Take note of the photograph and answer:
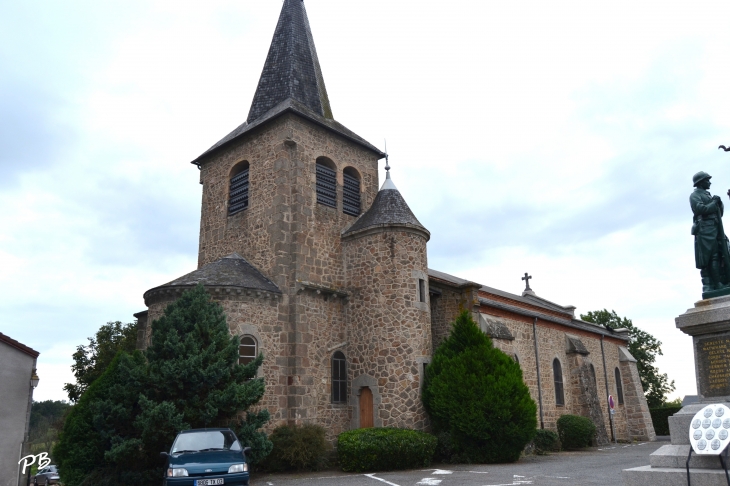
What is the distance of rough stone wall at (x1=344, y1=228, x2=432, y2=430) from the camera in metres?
17.9

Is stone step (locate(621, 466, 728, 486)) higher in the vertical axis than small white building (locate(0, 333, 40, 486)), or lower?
lower

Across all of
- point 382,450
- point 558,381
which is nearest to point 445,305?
point 382,450

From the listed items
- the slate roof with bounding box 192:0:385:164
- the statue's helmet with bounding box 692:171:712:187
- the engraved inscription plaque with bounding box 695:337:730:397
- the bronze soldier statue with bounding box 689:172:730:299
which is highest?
the slate roof with bounding box 192:0:385:164

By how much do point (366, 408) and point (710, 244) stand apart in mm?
11970

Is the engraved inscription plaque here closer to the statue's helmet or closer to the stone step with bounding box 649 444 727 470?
the stone step with bounding box 649 444 727 470

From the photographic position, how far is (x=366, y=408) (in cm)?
1855

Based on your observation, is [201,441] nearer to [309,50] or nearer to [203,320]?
[203,320]

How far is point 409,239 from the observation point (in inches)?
762

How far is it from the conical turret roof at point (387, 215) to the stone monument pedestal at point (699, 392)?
1108 centimetres

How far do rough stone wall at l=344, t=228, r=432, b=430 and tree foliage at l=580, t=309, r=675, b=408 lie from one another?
118ft

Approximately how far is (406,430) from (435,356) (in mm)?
2731

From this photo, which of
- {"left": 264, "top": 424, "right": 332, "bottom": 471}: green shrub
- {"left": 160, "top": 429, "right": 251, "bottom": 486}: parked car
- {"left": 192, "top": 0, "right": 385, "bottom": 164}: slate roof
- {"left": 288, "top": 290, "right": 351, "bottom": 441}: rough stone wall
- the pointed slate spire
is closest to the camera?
{"left": 160, "top": 429, "right": 251, "bottom": 486}: parked car

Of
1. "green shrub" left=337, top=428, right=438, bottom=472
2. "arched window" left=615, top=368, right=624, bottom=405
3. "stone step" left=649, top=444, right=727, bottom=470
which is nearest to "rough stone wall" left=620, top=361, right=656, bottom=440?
"arched window" left=615, top=368, right=624, bottom=405

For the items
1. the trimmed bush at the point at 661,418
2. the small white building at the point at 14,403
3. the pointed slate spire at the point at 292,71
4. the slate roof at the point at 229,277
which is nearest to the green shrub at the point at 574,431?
the slate roof at the point at 229,277
